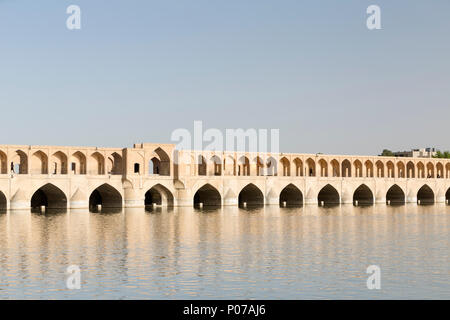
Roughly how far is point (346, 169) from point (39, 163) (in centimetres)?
3292

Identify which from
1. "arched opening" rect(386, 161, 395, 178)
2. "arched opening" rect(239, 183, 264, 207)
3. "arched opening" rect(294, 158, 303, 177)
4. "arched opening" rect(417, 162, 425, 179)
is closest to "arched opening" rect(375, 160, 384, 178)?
"arched opening" rect(386, 161, 395, 178)

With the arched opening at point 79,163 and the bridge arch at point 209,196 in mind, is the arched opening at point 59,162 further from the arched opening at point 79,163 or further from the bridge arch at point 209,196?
the bridge arch at point 209,196

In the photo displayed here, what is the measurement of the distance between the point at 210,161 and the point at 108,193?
1080cm

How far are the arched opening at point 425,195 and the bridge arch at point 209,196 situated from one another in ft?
81.7

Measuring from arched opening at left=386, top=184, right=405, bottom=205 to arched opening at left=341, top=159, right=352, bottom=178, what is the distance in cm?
475

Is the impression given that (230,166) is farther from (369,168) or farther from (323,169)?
(369,168)

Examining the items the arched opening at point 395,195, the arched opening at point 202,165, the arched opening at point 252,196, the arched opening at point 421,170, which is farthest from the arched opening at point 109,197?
the arched opening at point 421,170

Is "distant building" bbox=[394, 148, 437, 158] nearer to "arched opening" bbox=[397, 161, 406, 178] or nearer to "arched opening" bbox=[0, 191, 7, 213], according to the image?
"arched opening" bbox=[397, 161, 406, 178]

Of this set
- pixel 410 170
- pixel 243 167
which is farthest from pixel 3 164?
pixel 410 170

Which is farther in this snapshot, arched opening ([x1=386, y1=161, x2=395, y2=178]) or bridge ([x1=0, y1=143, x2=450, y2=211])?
arched opening ([x1=386, y1=161, x2=395, y2=178])

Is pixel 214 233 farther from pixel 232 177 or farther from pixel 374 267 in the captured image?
pixel 232 177

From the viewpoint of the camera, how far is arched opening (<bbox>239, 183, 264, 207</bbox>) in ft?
189
